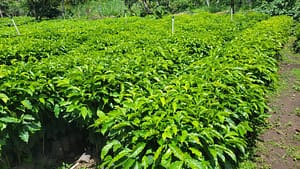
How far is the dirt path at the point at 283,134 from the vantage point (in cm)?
419

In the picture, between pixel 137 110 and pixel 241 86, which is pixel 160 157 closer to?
pixel 137 110

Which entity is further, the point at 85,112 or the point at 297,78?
the point at 297,78

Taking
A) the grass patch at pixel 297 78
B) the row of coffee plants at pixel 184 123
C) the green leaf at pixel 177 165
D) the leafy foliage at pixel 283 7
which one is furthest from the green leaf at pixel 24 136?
the leafy foliage at pixel 283 7

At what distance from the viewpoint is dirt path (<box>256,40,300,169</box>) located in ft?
13.7

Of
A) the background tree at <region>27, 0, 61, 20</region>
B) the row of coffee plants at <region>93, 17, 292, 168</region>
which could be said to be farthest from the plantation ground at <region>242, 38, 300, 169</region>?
the background tree at <region>27, 0, 61, 20</region>

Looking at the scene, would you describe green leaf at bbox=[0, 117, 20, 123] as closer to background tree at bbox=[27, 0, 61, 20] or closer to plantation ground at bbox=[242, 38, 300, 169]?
plantation ground at bbox=[242, 38, 300, 169]

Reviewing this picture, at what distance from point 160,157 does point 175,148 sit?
132mm

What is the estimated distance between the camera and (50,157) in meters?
4.23

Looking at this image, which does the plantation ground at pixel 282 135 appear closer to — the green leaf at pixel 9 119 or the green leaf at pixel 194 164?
the green leaf at pixel 194 164

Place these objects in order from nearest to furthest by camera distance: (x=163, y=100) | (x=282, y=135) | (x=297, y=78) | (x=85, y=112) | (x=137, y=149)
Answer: (x=137, y=149) → (x=163, y=100) → (x=85, y=112) → (x=282, y=135) → (x=297, y=78)

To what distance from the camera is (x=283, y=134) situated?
499 cm

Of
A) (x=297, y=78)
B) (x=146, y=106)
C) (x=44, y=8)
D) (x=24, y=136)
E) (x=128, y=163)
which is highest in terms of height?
(x=44, y=8)

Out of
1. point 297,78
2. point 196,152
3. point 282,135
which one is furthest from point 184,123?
point 297,78

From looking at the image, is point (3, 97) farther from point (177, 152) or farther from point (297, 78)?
point (297, 78)
